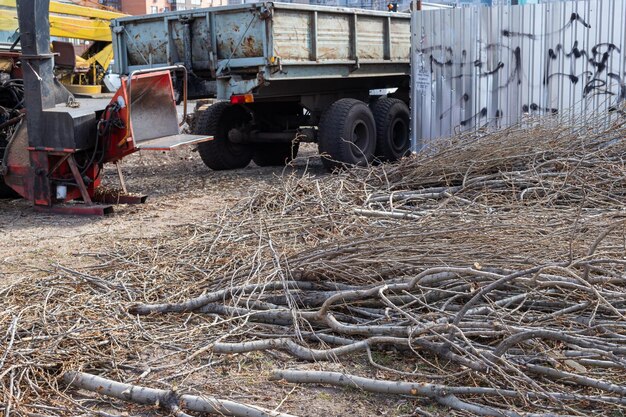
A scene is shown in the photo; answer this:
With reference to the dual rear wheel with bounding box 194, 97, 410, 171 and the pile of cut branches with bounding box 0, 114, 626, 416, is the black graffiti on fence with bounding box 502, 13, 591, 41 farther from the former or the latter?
the pile of cut branches with bounding box 0, 114, 626, 416

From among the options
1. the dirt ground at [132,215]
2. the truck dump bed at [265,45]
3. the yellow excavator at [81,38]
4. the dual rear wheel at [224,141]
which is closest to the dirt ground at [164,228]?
the dirt ground at [132,215]

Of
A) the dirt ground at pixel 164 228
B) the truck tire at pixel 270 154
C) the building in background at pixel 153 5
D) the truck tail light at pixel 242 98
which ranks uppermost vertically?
the building in background at pixel 153 5

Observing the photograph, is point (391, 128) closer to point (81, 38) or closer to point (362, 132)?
point (362, 132)

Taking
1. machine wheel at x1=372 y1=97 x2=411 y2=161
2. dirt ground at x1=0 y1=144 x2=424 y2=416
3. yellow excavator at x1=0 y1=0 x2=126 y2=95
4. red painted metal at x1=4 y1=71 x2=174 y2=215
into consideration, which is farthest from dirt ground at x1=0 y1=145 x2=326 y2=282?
yellow excavator at x1=0 y1=0 x2=126 y2=95

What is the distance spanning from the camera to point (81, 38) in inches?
572

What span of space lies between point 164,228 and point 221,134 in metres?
4.20

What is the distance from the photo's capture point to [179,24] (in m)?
10.4

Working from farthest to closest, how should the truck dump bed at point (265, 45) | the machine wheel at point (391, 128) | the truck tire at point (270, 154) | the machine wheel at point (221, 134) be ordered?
the truck tire at point (270, 154)
the machine wheel at point (391, 128)
the machine wheel at point (221, 134)
the truck dump bed at point (265, 45)

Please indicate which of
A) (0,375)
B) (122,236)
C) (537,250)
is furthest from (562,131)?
(0,375)

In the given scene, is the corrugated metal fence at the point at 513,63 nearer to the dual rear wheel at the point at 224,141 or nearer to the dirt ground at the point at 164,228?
the dirt ground at the point at 164,228

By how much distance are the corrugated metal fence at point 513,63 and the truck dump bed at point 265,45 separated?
0.85m

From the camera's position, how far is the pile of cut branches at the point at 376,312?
12.0ft

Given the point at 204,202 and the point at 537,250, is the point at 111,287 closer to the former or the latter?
the point at 537,250

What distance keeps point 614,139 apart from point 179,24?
219 inches
